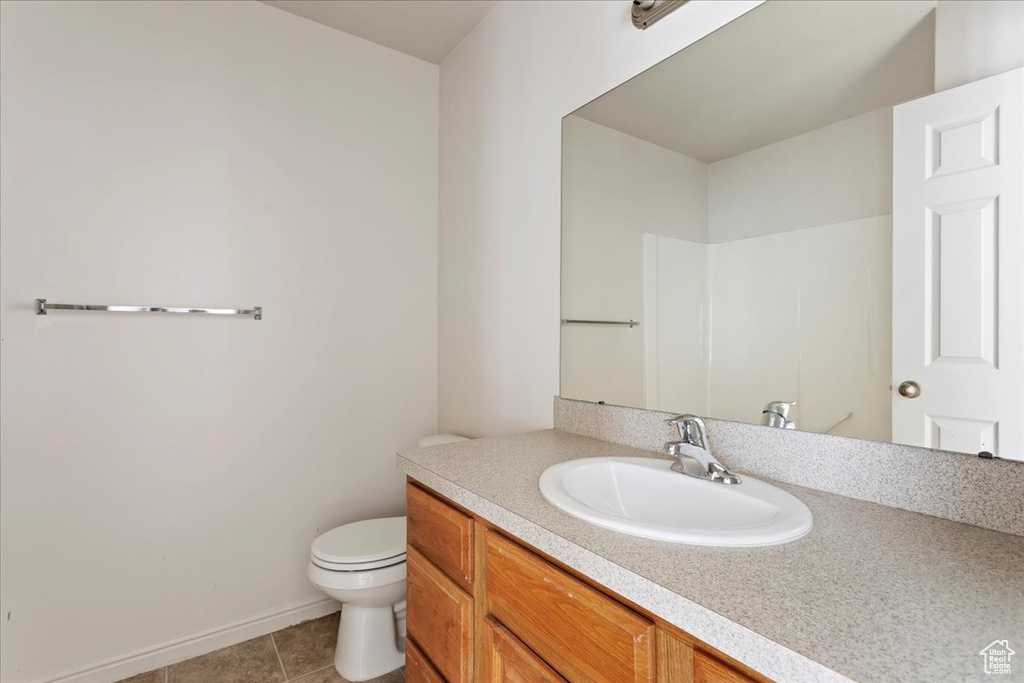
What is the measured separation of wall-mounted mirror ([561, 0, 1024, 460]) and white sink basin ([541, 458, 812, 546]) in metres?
0.22

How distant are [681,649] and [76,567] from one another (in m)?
2.00

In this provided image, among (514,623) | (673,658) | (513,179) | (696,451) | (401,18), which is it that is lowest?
(514,623)

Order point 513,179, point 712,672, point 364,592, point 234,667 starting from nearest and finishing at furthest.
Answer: point 712,672
point 364,592
point 234,667
point 513,179

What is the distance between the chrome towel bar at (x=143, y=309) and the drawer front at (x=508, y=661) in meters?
1.51

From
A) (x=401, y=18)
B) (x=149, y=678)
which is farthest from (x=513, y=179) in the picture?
(x=149, y=678)

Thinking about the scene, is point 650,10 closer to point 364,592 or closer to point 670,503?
point 670,503

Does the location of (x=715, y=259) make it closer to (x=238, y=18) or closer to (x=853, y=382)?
(x=853, y=382)

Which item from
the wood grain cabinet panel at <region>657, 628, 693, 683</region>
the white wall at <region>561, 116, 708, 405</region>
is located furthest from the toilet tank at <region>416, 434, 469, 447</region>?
the wood grain cabinet panel at <region>657, 628, 693, 683</region>

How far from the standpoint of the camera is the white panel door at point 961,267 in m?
0.72

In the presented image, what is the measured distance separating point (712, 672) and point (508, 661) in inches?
17.2

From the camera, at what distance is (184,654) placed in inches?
68.2

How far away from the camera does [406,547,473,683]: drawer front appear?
97 centimetres

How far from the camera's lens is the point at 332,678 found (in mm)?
1641

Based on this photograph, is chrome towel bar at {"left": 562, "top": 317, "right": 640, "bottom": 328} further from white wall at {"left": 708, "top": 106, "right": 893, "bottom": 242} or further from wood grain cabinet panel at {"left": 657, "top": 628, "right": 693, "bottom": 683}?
wood grain cabinet panel at {"left": 657, "top": 628, "right": 693, "bottom": 683}
